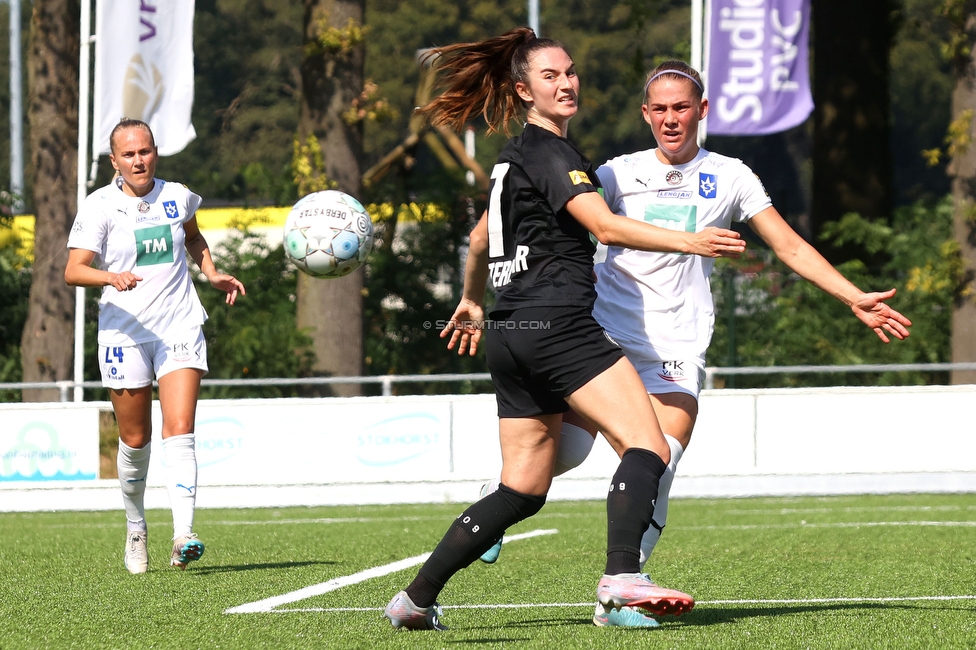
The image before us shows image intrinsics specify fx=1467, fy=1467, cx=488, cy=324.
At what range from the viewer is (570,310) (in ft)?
16.1

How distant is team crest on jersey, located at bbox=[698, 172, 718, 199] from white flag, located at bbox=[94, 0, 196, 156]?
1027 cm

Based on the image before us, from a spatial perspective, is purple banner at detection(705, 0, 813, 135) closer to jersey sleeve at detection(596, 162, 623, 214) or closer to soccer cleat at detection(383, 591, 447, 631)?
jersey sleeve at detection(596, 162, 623, 214)

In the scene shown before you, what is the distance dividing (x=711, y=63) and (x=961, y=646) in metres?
12.8

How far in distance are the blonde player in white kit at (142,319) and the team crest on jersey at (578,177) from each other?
287cm

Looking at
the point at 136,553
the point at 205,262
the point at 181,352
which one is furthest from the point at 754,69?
the point at 136,553

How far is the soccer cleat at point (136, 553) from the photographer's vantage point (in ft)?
23.9

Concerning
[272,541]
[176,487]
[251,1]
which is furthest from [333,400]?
[251,1]

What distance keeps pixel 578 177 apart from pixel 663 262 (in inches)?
39.5

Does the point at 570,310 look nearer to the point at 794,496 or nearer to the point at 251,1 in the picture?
the point at 794,496

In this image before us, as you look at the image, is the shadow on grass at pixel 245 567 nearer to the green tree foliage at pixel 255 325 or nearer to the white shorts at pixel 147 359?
the white shorts at pixel 147 359

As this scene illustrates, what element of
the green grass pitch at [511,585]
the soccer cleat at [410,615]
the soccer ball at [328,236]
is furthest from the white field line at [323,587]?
the soccer ball at [328,236]

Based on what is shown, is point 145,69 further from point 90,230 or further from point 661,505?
point 661,505

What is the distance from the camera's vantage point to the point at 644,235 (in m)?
4.71

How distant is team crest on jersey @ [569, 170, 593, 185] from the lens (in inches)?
192
